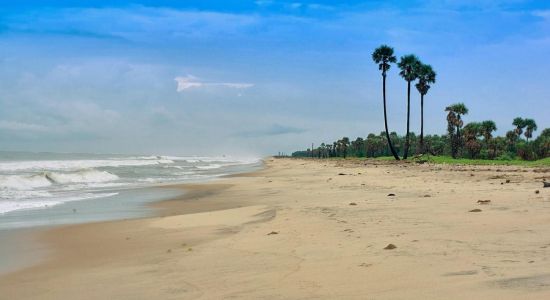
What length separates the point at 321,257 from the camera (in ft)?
21.9

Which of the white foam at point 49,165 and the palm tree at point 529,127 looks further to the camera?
the palm tree at point 529,127

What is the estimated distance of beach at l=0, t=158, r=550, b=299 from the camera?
500cm

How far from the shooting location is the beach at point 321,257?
5.00 m

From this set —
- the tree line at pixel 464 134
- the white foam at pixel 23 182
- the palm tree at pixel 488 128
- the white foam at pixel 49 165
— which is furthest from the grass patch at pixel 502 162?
the white foam at pixel 49 165

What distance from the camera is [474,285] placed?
15.2ft

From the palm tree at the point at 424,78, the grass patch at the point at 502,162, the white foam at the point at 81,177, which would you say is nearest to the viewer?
the white foam at the point at 81,177

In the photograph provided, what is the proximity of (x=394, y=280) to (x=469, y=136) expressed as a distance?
7424cm

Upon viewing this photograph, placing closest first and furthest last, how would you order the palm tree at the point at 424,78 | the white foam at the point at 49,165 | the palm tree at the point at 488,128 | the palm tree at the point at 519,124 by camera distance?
the white foam at the point at 49,165 → the palm tree at the point at 424,78 → the palm tree at the point at 488,128 → the palm tree at the point at 519,124

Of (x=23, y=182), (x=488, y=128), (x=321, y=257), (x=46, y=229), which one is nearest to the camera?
(x=321, y=257)

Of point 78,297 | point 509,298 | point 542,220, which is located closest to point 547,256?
point 509,298

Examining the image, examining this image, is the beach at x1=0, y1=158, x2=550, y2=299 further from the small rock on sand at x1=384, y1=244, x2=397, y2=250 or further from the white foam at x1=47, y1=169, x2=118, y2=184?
the white foam at x1=47, y1=169, x2=118, y2=184

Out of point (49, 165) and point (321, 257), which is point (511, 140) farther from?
point (321, 257)

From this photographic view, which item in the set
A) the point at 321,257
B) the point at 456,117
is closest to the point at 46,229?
the point at 321,257

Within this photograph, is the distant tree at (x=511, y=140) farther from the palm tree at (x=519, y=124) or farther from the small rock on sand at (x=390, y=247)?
the small rock on sand at (x=390, y=247)
